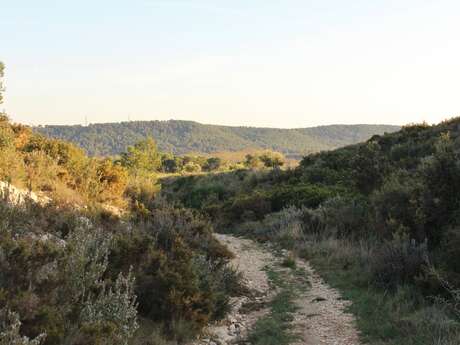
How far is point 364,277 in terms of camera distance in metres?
9.26

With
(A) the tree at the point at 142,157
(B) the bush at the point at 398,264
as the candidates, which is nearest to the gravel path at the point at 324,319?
(B) the bush at the point at 398,264

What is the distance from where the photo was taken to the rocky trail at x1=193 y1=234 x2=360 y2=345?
6.56 m

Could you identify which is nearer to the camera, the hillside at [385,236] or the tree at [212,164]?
the hillside at [385,236]

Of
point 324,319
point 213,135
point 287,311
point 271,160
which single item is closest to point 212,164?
point 271,160

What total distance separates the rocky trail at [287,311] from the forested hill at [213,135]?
136064 millimetres

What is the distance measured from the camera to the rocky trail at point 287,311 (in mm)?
6558

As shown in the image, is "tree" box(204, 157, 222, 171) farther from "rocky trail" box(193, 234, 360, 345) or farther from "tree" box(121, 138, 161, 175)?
"rocky trail" box(193, 234, 360, 345)

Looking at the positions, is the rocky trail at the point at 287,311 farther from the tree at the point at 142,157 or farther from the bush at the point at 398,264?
the tree at the point at 142,157

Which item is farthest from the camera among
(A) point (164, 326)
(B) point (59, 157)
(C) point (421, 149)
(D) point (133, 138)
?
(D) point (133, 138)

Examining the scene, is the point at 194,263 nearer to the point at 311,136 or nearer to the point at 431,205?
the point at 431,205

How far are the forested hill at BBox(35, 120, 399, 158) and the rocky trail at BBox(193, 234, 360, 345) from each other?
446ft

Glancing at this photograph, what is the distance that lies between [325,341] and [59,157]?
10.5 metres

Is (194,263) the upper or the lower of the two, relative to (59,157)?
lower

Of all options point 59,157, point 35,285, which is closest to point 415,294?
point 35,285
